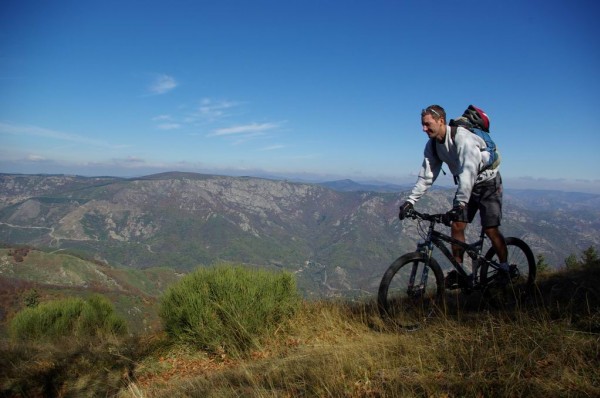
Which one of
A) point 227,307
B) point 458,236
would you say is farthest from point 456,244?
point 227,307

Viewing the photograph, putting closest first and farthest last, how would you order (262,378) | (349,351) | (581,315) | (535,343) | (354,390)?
(354,390) → (535,343) → (262,378) → (349,351) → (581,315)

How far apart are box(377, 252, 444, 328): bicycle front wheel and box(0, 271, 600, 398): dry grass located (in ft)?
0.88

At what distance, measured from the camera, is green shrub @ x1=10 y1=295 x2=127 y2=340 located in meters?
9.44

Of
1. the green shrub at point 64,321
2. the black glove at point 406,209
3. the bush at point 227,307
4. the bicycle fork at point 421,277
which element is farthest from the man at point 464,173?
the green shrub at point 64,321

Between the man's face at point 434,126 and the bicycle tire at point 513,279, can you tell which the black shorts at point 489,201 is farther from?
the man's face at point 434,126

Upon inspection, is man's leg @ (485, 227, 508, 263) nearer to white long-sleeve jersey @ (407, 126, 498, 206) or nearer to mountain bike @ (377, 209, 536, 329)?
mountain bike @ (377, 209, 536, 329)

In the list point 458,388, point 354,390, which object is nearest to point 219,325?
point 354,390

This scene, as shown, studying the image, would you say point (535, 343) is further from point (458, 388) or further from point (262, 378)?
point (262, 378)

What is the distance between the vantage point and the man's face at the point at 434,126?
15.0 ft

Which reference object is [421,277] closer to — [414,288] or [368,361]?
[414,288]

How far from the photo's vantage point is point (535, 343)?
2.89 meters

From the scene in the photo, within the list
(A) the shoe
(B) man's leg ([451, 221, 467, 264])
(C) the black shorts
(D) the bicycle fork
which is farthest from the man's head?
(A) the shoe

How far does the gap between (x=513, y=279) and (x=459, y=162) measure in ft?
7.48

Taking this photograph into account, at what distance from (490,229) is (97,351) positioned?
5.87 meters
